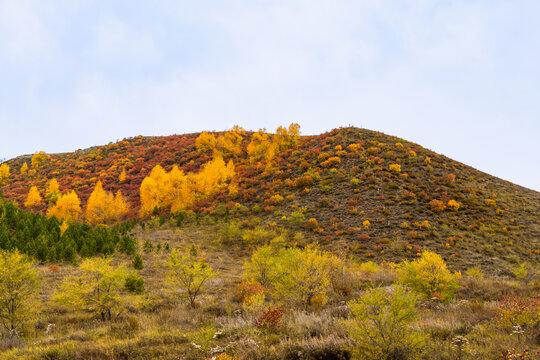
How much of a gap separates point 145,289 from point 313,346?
11.9 m

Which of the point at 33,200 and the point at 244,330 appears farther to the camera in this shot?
the point at 33,200

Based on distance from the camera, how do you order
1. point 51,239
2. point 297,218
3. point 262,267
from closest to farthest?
point 262,267 → point 51,239 → point 297,218

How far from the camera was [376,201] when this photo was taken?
102 ft

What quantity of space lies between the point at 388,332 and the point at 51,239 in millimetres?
27385

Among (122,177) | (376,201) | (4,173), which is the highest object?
(4,173)

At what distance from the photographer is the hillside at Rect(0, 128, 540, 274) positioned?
23.8 meters

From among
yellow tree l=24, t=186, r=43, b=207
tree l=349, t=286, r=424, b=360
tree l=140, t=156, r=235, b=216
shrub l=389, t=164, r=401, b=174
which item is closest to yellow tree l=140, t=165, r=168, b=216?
tree l=140, t=156, r=235, b=216

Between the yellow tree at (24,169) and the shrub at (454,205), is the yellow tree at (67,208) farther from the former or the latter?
the shrub at (454,205)

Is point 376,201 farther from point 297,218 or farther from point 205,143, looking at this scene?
point 205,143

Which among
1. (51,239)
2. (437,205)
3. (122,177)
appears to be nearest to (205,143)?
(122,177)

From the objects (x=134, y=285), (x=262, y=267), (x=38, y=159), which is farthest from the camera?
(x=38, y=159)

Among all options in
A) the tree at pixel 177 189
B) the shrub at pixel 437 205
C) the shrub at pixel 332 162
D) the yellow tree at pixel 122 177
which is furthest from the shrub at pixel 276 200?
the yellow tree at pixel 122 177

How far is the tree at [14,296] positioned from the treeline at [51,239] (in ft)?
35.6

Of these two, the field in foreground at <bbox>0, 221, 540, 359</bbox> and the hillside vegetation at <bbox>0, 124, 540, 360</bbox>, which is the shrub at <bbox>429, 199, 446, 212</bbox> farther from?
the field in foreground at <bbox>0, 221, 540, 359</bbox>
